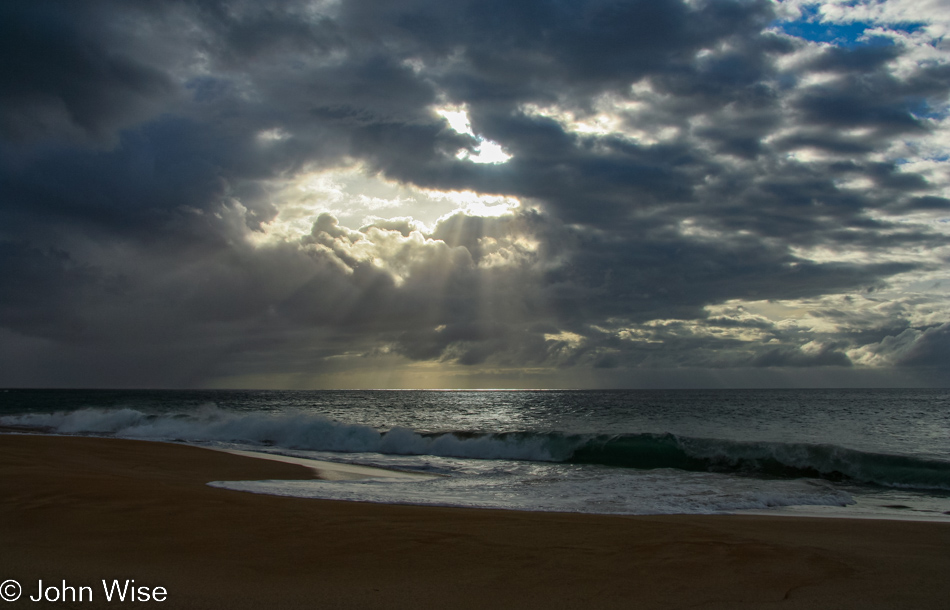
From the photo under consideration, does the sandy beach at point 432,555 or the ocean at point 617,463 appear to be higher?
the sandy beach at point 432,555

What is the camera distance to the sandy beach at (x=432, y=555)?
4.39m

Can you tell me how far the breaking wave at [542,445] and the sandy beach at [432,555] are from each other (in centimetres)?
1063

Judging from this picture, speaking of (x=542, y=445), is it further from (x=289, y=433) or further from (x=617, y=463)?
(x=289, y=433)

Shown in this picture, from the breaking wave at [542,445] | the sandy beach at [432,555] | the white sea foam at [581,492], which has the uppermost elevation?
the sandy beach at [432,555]

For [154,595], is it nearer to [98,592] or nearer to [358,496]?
[98,592]

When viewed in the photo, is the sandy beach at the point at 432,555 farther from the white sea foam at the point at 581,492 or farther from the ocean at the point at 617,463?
the ocean at the point at 617,463

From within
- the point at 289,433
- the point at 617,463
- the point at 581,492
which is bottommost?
the point at 617,463

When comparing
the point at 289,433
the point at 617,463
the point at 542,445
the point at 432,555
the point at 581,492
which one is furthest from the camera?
the point at 289,433

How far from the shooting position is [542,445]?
2330cm

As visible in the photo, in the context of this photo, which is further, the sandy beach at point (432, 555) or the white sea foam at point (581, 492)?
the white sea foam at point (581, 492)

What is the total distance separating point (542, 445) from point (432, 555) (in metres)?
18.4

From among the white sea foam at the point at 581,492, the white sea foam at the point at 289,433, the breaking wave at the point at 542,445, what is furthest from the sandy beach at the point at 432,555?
the white sea foam at the point at 289,433

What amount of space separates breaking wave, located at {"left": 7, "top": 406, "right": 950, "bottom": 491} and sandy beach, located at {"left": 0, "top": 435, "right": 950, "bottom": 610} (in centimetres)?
1063

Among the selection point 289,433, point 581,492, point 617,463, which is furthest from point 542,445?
point 289,433
